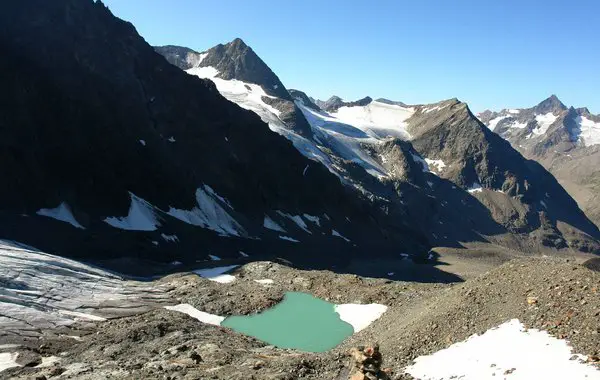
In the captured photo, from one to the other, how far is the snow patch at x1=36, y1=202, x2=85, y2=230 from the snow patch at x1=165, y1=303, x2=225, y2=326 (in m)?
39.8

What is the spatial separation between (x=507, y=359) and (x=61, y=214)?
73.0 metres

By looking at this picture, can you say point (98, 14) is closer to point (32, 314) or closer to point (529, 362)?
point (32, 314)

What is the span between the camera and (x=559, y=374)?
18.9 meters

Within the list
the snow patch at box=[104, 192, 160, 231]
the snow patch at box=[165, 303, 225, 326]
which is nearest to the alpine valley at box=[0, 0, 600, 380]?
the snow patch at box=[165, 303, 225, 326]

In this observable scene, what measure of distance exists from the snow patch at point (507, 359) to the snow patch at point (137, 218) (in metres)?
69.6

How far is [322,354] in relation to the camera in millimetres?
26047

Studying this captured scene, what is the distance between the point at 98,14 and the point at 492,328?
131 meters

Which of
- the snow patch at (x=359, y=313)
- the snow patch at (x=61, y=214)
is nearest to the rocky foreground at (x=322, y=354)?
the snow patch at (x=359, y=313)

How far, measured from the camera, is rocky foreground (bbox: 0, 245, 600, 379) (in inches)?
925

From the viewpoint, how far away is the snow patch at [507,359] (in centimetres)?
1936

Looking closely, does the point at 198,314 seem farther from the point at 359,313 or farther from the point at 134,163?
the point at 134,163

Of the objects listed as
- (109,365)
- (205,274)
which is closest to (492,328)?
(109,365)

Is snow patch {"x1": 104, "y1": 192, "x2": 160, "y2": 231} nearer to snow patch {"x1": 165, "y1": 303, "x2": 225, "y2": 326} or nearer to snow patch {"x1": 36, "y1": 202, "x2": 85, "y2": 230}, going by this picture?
snow patch {"x1": 36, "y1": 202, "x2": 85, "y2": 230}

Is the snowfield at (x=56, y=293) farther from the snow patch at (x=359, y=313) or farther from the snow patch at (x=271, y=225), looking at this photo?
the snow patch at (x=271, y=225)
